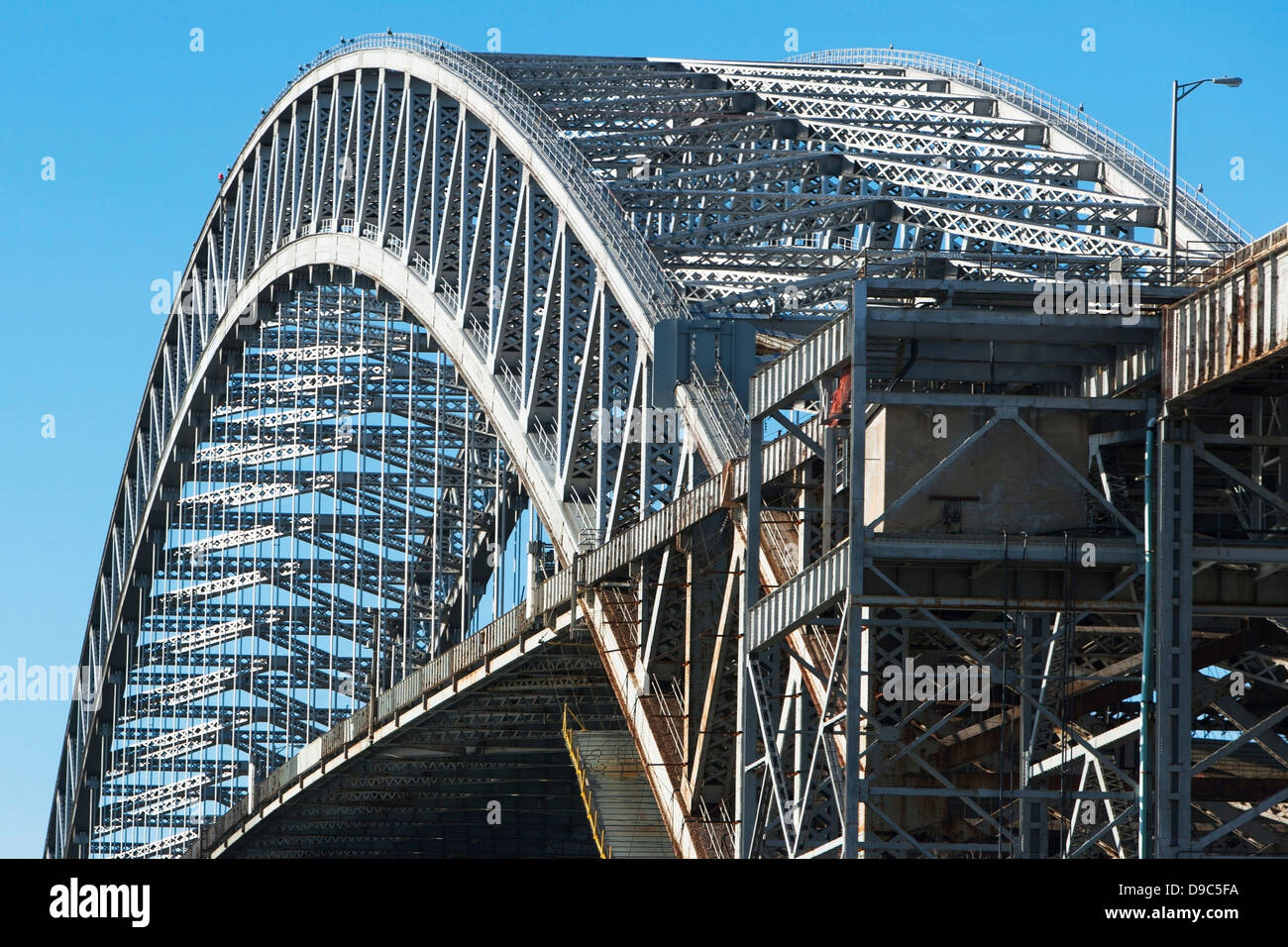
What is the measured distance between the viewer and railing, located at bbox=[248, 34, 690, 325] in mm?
56406

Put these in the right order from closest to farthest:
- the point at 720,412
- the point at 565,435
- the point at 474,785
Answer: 1. the point at 720,412
2. the point at 565,435
3. the point at 474,785

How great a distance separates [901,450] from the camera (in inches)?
1435

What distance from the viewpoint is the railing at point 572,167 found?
185ft

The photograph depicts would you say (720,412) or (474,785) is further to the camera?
(474,785)

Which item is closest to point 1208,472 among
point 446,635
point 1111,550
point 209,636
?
point 1111,550

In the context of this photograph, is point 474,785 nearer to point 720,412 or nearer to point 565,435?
point 565,435

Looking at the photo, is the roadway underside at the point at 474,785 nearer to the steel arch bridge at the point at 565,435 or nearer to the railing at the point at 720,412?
the steel arch bridge at the point at 565,435

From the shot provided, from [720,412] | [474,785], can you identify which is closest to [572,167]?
[720,412]

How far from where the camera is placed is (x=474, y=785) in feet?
307

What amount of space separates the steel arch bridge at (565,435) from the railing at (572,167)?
0.15m

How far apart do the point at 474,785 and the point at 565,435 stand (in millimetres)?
34794

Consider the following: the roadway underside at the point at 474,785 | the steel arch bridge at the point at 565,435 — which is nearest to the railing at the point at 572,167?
the steel arch bridge at the point at 565,435
